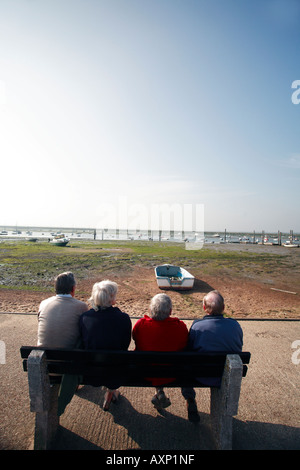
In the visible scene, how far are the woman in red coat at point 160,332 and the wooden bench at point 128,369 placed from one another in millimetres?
245

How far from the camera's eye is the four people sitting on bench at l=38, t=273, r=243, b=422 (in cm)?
259

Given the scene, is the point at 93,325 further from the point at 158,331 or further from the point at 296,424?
the point at 296,424

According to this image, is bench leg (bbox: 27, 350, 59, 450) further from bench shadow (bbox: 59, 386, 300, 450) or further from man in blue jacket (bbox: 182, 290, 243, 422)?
man in blue jacket (bbox: 182, 290, 243, 422)

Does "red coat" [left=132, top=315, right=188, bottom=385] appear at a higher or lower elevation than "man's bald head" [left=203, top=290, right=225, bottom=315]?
lower

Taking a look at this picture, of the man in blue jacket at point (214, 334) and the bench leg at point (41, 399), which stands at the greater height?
the man in blue jacket at point (214, 334)

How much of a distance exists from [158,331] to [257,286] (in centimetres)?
1217

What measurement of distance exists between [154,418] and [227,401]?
1090 millimetres

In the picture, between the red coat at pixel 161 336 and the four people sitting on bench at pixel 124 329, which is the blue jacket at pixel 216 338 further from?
the red coat at pixel 161 336

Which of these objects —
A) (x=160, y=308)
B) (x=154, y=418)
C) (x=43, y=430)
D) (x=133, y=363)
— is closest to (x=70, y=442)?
(x=43, y=430)

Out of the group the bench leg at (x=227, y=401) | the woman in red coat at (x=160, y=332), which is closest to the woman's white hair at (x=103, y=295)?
the woman in red coat at (x=160, y=332)

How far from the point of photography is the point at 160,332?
2.64m

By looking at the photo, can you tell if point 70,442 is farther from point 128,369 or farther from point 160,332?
point 160,332

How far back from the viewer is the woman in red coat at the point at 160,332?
2.64 metres

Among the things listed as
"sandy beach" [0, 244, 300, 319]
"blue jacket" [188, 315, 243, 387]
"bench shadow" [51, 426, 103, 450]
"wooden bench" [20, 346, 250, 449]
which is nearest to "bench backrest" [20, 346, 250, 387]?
"wooden bench" [20, 346, 250, 449]
